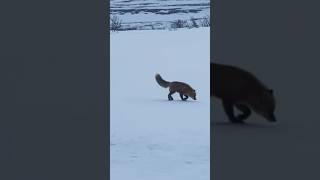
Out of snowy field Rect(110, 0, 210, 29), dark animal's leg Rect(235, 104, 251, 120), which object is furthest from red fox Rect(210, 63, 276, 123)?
snowy field Rect(110, 0, 210, 29)

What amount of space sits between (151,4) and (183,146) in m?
1.79

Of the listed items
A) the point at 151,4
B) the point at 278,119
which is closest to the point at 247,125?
the point at 278,119

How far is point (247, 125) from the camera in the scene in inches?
146

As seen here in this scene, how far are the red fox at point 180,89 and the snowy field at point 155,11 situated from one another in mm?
571

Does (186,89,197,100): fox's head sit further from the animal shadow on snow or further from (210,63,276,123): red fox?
the animal shadow on snow

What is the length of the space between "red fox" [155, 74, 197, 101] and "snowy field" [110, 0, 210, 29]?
0.57 m

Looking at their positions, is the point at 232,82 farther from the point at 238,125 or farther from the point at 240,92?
the point at 238,125

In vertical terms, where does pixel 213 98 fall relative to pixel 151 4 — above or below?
below

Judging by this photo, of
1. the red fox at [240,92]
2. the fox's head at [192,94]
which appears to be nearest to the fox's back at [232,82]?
the red fox at [240,92]

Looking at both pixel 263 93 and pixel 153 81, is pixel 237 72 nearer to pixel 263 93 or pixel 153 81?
pixel 263 93

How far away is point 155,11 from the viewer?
4.82 meters

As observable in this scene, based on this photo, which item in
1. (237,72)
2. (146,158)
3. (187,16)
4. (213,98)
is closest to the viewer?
(146,158)

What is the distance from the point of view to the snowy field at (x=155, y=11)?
15.4ft

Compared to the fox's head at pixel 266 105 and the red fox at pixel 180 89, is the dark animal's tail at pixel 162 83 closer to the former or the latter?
the red fox at pixel 180 89
